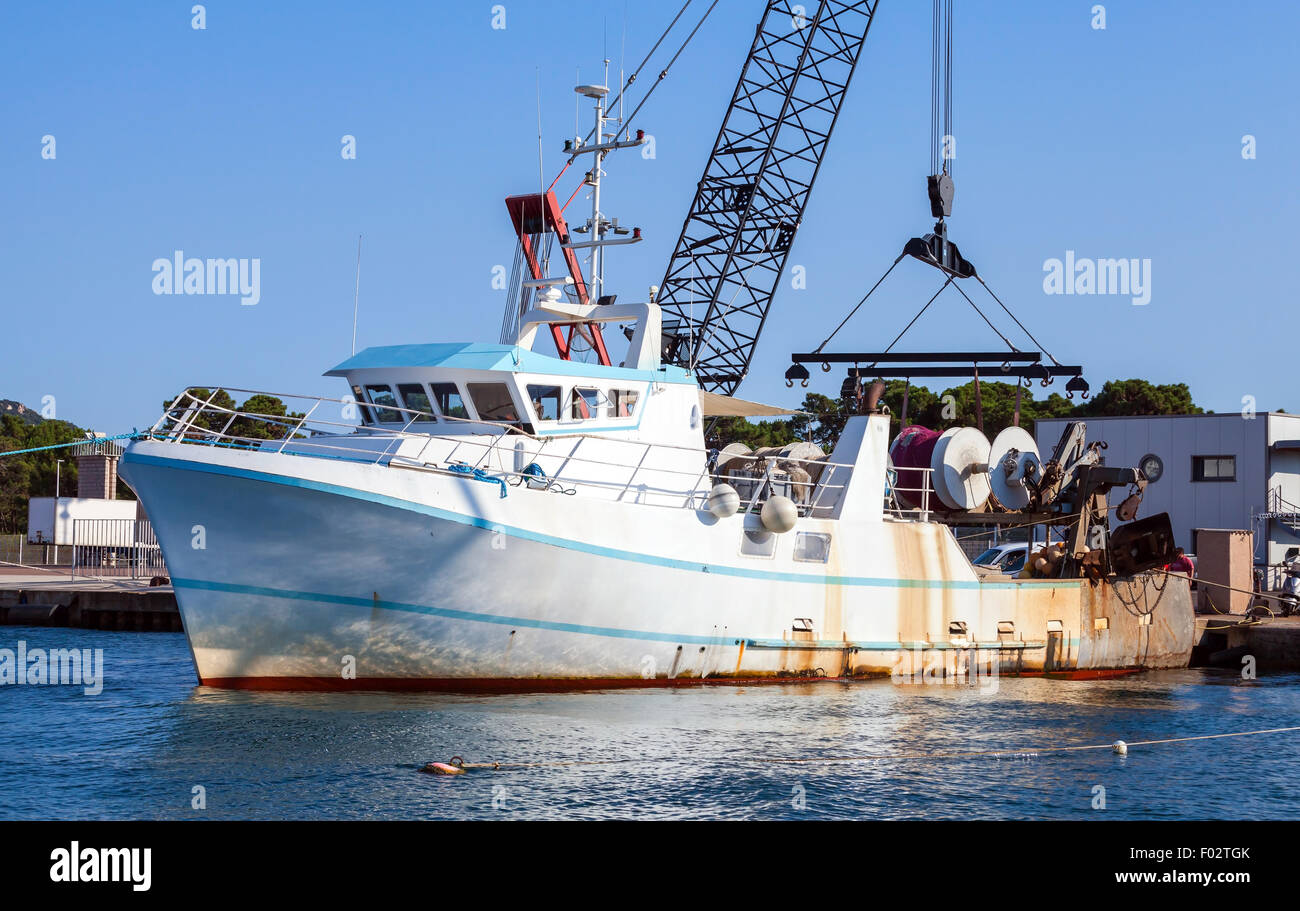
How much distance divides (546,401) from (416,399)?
187 centimetres

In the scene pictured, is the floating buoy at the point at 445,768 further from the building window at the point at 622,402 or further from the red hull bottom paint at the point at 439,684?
the building window at the point at 622,402

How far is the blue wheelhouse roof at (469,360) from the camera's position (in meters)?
18.0

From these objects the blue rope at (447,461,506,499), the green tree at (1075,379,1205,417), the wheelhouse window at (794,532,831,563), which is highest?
the green tree at (1075,379,1205,417)

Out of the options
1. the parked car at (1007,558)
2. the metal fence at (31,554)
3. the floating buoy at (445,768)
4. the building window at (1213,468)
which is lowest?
the floating buoy at (445,768)

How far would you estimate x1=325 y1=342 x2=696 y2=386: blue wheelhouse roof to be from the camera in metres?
18.0

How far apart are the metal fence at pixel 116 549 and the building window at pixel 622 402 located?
23.6m

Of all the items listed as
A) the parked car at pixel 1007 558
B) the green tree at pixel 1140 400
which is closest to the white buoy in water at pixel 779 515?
the parked car at pixel 1007 558

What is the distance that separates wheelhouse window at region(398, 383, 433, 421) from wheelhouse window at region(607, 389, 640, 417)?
281cm

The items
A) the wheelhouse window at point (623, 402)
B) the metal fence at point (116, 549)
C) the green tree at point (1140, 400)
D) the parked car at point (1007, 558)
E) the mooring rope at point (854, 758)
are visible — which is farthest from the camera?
the green tree at point (1140, 400)

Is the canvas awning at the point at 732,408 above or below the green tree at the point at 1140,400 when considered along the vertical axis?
below

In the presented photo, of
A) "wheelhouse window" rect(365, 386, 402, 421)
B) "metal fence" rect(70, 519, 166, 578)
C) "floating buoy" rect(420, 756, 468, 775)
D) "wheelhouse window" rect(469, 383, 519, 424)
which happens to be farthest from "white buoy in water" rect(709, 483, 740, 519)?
"metal fence" rect(70, 519, 166, 578)

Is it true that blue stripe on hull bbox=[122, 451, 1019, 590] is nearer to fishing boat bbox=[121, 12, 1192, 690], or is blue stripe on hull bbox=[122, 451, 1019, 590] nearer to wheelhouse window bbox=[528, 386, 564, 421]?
fishing boat bbox=[121, 12, 1192, 690]

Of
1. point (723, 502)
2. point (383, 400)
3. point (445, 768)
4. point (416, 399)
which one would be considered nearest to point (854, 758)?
point (445, 768)
